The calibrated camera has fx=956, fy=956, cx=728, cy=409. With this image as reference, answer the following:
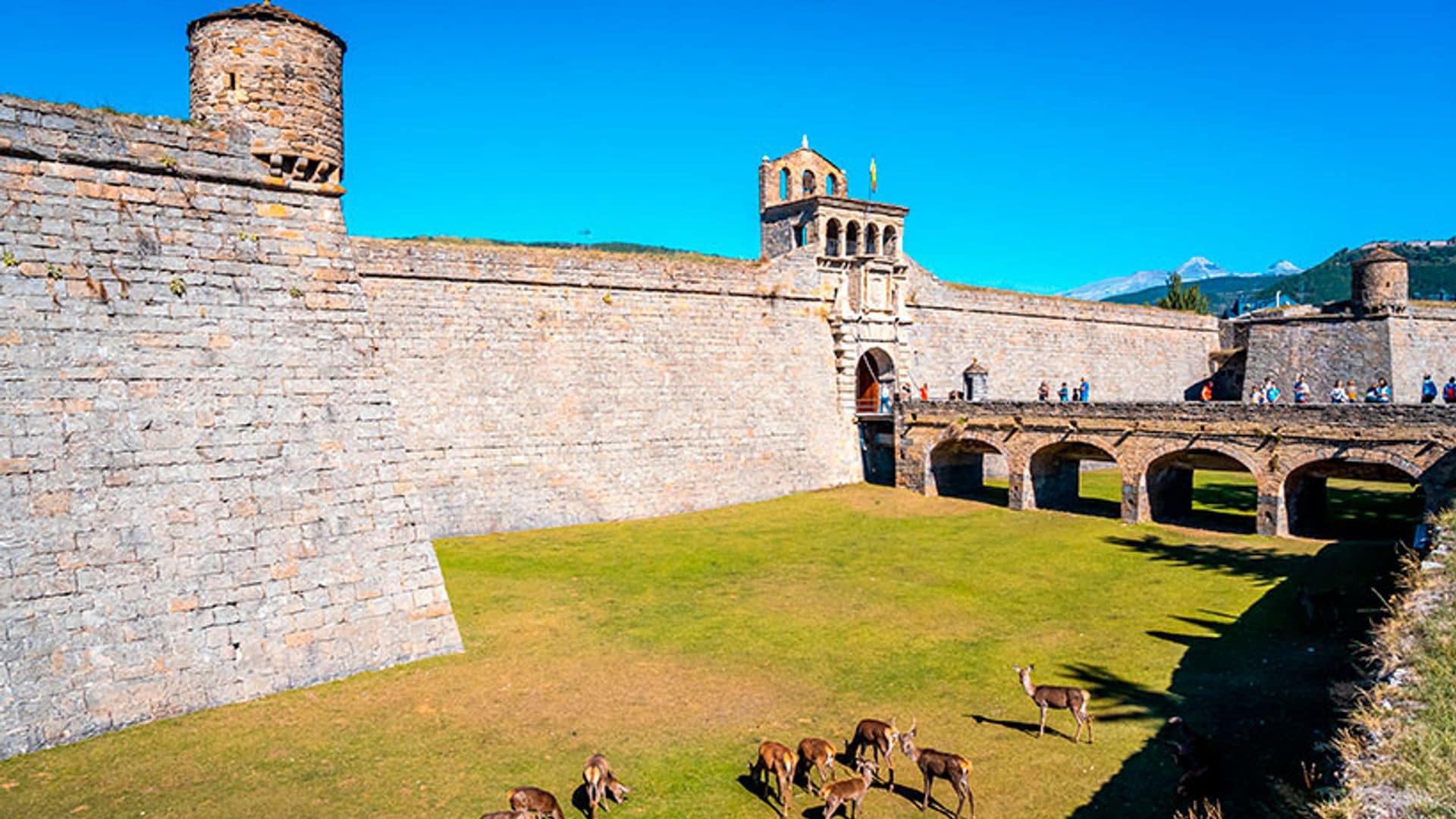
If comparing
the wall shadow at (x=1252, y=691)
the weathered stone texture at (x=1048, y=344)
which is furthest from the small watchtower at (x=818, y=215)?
the wall shadow at (x=1252, y=691)

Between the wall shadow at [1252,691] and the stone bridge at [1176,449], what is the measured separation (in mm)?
2821

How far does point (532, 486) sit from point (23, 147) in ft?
42.4

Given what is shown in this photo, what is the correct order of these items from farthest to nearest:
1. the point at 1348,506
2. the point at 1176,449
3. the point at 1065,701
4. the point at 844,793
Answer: the point at 1348,506 → the point at 1176,449 → the point at 1065,701 → the point at 844,793

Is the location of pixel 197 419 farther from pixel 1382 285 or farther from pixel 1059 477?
pixel 1382 285

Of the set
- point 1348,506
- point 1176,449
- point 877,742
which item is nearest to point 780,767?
point 877,742

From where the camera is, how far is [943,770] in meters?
8.45

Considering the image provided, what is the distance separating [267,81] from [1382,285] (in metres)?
33.5

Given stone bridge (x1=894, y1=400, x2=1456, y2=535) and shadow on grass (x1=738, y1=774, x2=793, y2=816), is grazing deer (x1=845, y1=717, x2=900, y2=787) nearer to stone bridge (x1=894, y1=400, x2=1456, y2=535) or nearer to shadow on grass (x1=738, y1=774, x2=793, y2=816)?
shadow on grass (x1=738, y1=774, x2=793, y2=816)

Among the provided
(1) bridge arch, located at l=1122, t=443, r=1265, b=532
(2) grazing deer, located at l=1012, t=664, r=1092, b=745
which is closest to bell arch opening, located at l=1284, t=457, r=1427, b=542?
(1) bridge arch, located at l=1122, t=443, r=1265, b=532

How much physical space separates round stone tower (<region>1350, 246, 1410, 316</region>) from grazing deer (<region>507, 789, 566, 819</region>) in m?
33.1

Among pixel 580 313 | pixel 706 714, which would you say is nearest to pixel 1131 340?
pixel 580 313

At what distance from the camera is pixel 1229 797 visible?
831 centimetres

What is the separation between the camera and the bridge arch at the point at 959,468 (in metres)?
26.3

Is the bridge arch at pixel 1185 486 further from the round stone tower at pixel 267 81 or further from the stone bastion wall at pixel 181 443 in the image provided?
the round stone tower at pixel 267 81
